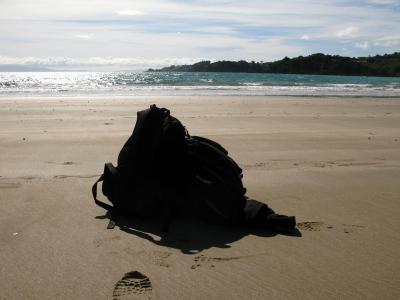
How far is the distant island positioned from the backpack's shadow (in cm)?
8872

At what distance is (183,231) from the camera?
3.12m

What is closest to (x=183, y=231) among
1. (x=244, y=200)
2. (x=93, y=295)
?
(x=244, y=200)

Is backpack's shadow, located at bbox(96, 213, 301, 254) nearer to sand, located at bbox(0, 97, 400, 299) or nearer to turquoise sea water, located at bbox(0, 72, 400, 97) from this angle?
sand, located at bbox(0, 97, 400, 299)

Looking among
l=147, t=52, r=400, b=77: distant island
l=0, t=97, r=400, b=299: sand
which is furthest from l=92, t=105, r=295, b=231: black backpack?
l=147, t=52, r=400, b=77: distant island

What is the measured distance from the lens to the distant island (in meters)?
90.9

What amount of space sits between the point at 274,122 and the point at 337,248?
6.50 meters

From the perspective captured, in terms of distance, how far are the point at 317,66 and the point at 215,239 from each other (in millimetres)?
95704

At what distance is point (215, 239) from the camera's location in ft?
9.84

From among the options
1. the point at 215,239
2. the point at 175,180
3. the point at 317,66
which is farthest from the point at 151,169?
the point at 317,66

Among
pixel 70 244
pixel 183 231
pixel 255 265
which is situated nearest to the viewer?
pixel 255 265

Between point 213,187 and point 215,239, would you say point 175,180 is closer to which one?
point 213,187

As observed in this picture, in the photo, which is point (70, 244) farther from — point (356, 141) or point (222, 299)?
point (356, 141)

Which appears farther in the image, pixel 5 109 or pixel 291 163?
pixel 5 109

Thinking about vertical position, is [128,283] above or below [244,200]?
below
